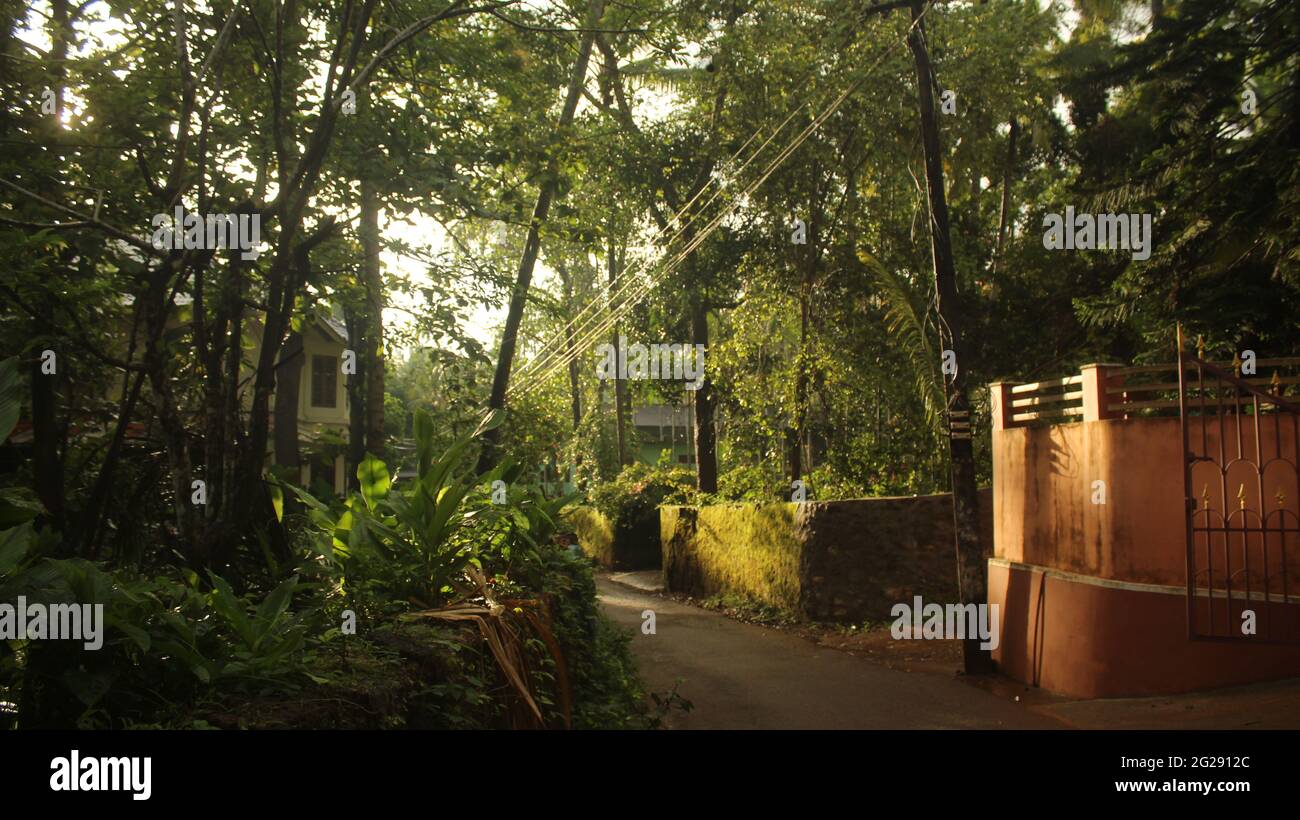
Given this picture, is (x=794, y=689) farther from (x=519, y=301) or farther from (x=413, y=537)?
(x=413, y=537)

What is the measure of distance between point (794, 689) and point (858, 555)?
5.65 meters

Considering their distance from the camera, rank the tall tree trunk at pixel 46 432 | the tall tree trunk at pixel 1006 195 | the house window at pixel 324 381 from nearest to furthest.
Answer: the tall tree trunk at pixel 46 432
the tall tree trunk at pixel 1006 195
the house window at pixel 324 381

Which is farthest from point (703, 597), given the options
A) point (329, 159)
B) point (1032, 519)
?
point (329, 159)

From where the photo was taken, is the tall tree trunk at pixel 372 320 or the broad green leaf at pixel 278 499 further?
the tall tree trunk at pixel 372 320

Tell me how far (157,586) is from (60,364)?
116 inches

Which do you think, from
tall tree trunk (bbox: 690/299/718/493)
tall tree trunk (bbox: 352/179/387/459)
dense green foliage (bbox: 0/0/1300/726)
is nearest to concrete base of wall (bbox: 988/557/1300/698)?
dense green foliage (bbox: 0/0/1300/726)

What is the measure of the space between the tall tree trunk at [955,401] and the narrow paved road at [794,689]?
3.95 feet

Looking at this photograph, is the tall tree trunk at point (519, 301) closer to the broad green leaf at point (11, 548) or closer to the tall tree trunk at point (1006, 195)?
the tall tree trunk at point (1006, 195)

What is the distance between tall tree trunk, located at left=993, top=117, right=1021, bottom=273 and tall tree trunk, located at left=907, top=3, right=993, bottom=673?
8725 millimetres

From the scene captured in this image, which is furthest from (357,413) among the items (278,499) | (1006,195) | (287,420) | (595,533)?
(595,533)

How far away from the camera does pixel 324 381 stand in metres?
29.3

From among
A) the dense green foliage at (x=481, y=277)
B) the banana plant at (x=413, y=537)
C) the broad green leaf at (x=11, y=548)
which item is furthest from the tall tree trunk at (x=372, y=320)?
the broad green leaf at (x=11, y=548)

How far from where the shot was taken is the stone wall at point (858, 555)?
1661 centimetres

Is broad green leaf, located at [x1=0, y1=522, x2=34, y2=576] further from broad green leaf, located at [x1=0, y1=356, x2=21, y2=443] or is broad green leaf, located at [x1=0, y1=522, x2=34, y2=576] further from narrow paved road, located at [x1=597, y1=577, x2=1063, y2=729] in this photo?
narrow paved road, located at [x1=597, y1=577, x2=1063, y2=729]
